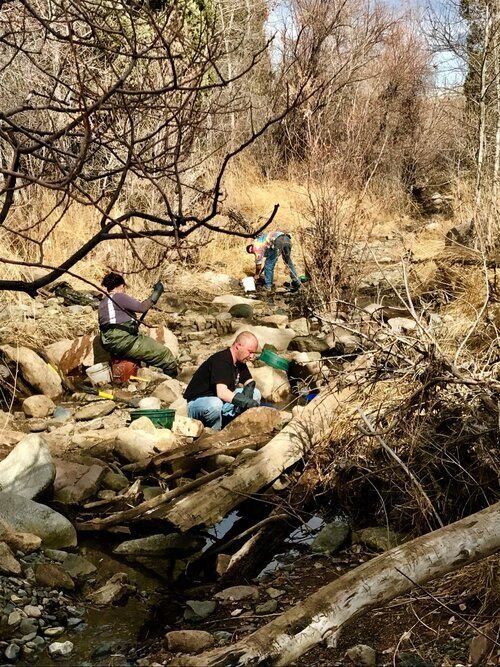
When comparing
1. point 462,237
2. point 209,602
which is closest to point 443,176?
point 462,237

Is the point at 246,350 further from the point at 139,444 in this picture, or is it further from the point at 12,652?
the point at 12,652

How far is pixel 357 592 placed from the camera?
95.0 inches

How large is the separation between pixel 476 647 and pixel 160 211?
9.69 meters

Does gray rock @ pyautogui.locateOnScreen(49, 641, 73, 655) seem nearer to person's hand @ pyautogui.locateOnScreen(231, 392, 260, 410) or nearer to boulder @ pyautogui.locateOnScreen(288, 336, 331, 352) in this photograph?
person's hand @ pyautogui.locateOnScreen(231, 392, 260, 410)

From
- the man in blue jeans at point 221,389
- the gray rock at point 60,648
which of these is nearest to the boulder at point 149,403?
the man in blue jeans at point 221,389

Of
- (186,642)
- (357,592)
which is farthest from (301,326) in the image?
(357,592)

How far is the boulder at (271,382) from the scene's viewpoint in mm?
7450

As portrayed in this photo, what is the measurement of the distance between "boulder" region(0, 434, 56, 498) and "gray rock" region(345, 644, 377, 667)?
7.86 ft

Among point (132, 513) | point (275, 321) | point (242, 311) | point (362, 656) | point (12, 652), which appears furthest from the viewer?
point (242, 311)

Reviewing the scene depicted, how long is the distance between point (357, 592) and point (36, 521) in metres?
2.48

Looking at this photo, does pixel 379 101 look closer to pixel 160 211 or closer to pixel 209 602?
pixel 160 211

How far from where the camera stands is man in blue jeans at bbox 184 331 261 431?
20.5ft

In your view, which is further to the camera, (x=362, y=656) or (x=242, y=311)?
(x=242, y=311)

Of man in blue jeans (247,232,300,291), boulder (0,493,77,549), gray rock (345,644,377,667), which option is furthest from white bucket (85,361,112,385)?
gray rock (345,644,377,667)
